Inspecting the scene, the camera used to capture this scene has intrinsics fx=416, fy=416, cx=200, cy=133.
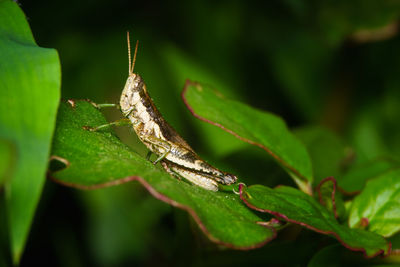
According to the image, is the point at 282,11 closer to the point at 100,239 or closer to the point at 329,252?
the point at 100,239

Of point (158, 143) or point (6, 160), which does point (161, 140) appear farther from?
point (6, 160)

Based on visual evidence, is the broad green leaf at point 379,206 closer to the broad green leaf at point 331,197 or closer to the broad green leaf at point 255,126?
the broad green leaf at point 331,197

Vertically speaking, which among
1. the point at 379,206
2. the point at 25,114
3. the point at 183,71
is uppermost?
the point at 25,114

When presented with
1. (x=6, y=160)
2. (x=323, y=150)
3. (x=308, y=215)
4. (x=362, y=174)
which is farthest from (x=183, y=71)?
(x=6, y=160)

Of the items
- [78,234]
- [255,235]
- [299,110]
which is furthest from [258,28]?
[255,235]

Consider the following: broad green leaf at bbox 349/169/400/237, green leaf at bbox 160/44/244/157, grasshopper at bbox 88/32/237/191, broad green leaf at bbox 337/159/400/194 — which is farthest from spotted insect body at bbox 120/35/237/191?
green leaf at bbox 160/44/244/157

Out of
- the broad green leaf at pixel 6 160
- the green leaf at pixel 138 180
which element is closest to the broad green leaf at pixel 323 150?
the green leaf at pixel 138 180

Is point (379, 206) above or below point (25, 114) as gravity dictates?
below
